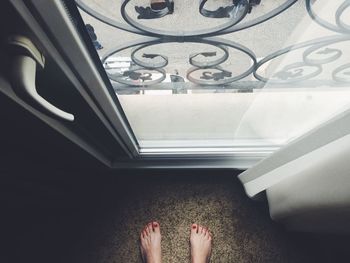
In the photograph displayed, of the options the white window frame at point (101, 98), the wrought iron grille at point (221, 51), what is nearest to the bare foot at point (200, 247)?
the white window frame at point (101, 98)

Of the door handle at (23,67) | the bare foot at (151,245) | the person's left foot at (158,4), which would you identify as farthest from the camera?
the bare foot at (151,245)

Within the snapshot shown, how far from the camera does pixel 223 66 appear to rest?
705 millimetres

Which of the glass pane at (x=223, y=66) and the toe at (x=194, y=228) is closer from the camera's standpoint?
the glass pane at (x=223, y=66)

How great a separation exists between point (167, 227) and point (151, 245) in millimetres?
118

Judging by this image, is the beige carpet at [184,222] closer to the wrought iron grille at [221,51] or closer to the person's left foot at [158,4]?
the wrought iron grille at [221,51]

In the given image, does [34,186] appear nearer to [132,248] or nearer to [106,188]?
[106,188]

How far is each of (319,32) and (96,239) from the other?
3.68 feet

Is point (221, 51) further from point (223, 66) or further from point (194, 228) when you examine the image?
point (194, 228)

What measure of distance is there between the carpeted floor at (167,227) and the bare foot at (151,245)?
0.04 metres

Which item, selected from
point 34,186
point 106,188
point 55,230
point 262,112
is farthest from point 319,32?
point 55,230

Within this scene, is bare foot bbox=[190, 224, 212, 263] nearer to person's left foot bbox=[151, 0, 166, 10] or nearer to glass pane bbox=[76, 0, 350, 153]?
glass pane bbox=[76, 0, 350, 153]

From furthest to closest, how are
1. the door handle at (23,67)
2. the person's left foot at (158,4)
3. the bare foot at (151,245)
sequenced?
the bare foot at (151,245) < the person's left foot at (158,4) < the door handle at (23,67)

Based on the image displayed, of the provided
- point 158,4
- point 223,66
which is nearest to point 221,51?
point 223,66

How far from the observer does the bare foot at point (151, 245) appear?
112 centimetres
